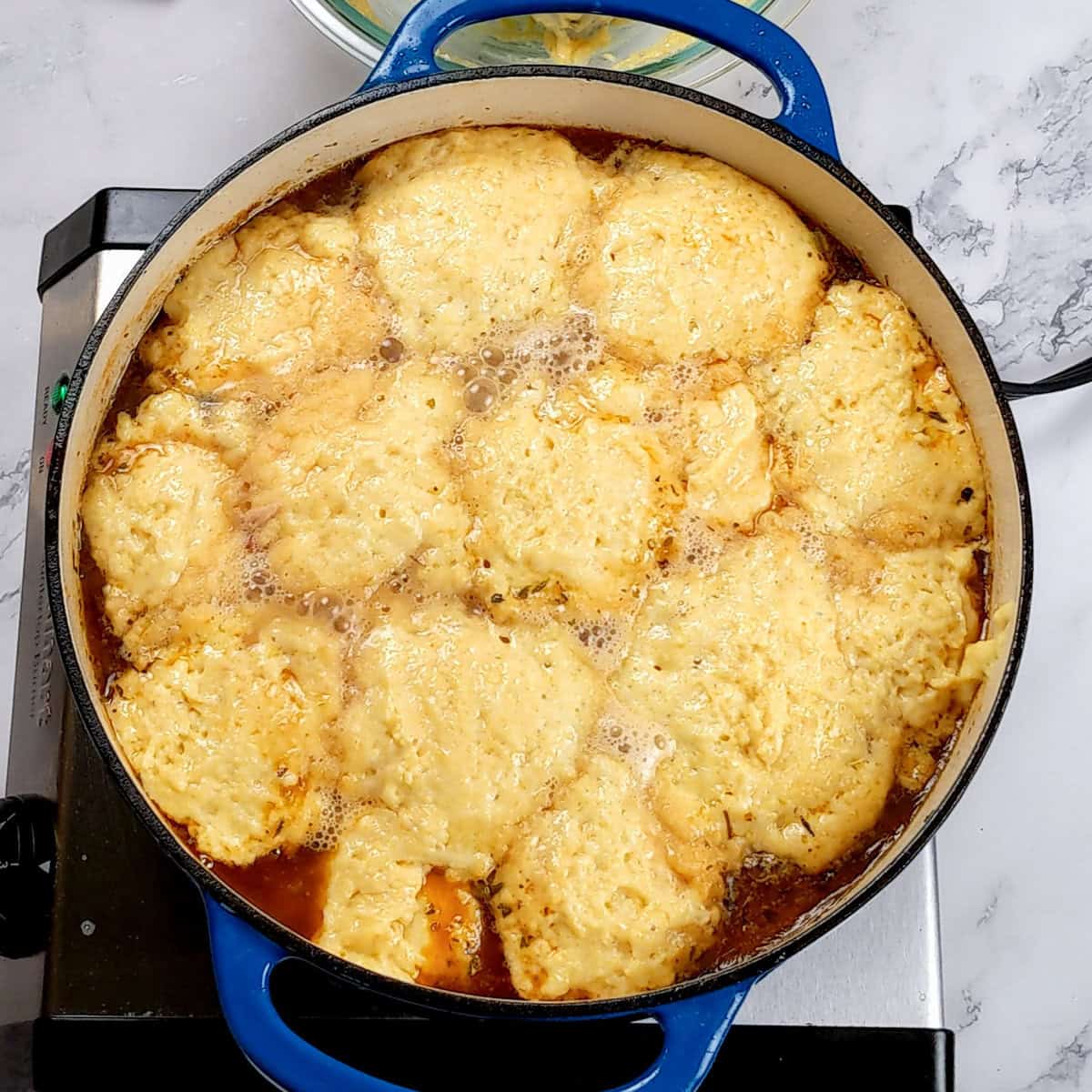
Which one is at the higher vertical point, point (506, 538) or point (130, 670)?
point (506, 538)

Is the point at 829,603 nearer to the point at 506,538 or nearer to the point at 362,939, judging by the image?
the point at 506,538

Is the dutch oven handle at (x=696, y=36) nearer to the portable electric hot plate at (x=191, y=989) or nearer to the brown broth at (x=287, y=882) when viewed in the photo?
the portable electric hot plate at (x=191, y=989)

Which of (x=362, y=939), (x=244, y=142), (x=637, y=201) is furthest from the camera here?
(x=244, y=142)

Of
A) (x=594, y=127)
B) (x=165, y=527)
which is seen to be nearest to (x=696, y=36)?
(x=594, y=127)

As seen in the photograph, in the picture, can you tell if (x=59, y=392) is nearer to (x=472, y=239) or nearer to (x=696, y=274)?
(x=472, y=239)

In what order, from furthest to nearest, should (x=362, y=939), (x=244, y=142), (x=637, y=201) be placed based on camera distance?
(x=244, y=142) → (x=637, y=201) → (x=362, y=939)

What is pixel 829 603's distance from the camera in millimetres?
1015

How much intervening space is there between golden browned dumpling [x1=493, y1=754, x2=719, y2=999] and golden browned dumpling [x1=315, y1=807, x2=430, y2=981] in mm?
68

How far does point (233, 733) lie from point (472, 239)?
44 cm

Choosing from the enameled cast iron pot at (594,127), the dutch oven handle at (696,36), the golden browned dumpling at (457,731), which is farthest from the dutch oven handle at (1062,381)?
the golden browned dumpling at (457,731)

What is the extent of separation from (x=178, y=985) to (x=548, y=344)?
0.64 meters

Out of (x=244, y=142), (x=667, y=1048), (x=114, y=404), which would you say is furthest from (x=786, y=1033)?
(x=244, y=142)

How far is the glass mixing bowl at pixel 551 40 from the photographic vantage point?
4.27 ft

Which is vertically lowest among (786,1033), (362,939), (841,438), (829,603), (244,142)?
(786,1033)
